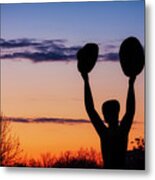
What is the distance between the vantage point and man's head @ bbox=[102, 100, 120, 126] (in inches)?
76.2

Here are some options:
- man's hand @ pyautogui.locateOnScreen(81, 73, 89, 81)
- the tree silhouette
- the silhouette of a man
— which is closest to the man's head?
the silhouette of a man

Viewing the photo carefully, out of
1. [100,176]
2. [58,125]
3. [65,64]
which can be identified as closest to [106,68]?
[65,64]

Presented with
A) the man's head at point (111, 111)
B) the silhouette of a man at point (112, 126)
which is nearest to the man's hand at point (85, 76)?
the silhouette of a man at point (112, 126)

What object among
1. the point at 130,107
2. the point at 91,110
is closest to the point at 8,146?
the point at 91,110

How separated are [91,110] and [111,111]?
0.24 ft

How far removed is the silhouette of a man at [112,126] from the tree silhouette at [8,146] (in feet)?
0.97

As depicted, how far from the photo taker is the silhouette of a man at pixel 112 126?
6.31ft

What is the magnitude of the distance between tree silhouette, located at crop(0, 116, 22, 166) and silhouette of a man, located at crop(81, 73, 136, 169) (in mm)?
296

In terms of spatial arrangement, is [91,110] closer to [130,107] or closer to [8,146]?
[130,107]

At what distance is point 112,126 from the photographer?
76.4 inches

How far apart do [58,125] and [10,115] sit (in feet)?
0.60

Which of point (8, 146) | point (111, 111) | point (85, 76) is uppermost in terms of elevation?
point (85, 76)

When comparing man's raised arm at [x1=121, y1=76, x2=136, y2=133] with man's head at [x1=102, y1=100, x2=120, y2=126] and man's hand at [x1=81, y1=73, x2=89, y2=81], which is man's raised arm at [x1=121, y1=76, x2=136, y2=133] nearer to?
man's head at [x1=102, y1=100, x2=120, y2=126]

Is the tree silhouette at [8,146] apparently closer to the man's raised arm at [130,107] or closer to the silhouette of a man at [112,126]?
the silhouette of a man at [112,126]
